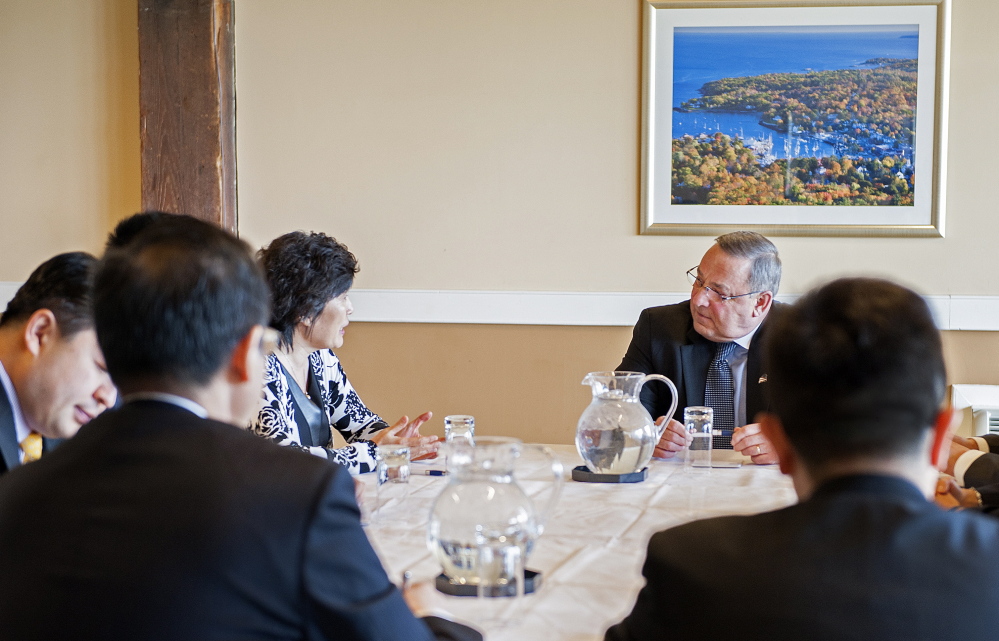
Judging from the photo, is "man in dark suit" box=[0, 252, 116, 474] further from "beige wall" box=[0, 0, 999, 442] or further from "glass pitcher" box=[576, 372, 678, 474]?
Answer: "beige wall" box=[0, 0, 999, 442]

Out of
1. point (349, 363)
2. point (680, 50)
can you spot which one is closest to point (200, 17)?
point (349, 363)

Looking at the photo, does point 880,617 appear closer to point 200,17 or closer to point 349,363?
point 349,363

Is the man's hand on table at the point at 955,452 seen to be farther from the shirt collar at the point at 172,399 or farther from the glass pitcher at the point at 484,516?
the shirt collar at the point at 172,399

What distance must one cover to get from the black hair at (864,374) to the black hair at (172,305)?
0.59 metres

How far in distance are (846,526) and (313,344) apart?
1.82 metres

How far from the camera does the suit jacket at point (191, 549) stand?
85cm

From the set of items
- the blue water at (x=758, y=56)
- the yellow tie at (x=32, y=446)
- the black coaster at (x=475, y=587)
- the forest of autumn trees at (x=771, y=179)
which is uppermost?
the blue water at (x=758, y=56)

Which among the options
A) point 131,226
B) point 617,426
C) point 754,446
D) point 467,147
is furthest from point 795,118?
point 131,226

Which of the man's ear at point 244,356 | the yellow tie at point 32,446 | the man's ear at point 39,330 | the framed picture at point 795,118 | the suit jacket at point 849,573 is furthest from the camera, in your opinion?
the framed picture at point 795,118

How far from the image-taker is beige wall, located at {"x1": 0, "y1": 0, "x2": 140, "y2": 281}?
3.59m

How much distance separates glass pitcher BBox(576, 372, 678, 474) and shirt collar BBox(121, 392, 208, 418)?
3.54 ft

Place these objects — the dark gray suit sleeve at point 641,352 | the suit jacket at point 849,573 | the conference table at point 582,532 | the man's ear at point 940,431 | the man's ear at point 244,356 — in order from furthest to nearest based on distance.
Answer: the dark gray suit sleeve at point 641,352 < the conference table at point 582,532 < the man's ear at point 244,356 < the man's ear at point 940,431 < the suit jacket at point 849,573

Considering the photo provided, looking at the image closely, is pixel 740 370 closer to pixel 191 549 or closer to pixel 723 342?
pixel 723 342

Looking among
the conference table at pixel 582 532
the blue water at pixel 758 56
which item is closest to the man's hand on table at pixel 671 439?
the conference table at pixel 582 532
